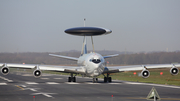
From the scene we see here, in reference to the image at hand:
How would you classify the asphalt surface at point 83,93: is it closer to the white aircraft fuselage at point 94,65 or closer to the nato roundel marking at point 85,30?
the white aircraft fuselage at point 94,65

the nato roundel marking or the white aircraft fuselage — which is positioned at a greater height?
the nato roundel marking

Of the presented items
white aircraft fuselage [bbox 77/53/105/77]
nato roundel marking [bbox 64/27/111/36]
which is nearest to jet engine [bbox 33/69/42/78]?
white aircraft fuselage [bbox 77/53/105/77]

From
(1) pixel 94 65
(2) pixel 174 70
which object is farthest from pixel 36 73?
(2) pixel 174 70

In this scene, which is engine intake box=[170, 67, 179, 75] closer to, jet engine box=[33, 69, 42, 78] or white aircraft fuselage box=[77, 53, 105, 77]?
white aircraft fuselage box=[77, 53, 105, 77]

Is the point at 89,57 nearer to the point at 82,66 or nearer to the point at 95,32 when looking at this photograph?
the point at 82,66

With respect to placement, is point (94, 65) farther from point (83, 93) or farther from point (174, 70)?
point (83, 93)

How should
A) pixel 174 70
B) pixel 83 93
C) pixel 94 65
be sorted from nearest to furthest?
pixel 83 93 → pixel 94 65 → pixel 174 70

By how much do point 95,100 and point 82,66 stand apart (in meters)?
23.1

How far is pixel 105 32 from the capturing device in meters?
60.2

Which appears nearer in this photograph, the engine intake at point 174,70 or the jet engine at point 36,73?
the engine intake at point 174,70

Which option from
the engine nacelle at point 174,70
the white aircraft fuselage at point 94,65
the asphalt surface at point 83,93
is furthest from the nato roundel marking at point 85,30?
the asphalt surface at point 83,93

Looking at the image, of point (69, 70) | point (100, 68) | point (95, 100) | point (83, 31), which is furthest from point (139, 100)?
point (83, 31)

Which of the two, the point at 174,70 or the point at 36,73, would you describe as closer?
the point at 174,70

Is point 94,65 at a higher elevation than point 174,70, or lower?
higher
